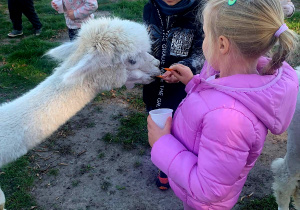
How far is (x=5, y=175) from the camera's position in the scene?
2365 mm

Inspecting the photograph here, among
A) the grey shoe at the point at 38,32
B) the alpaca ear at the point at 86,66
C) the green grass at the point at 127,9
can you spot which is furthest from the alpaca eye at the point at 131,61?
the grey shoe at the point at 38,32

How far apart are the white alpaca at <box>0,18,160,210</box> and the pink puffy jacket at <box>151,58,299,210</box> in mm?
781

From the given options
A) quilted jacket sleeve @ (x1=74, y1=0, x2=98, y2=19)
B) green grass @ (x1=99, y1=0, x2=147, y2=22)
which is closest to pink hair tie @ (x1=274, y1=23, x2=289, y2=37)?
quilted jacket sleeve @ (x1=74, y1=0, x2=98, y2=19)

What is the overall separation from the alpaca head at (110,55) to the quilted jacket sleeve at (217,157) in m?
0.86

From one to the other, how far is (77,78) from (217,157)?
96cm

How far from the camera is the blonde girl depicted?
2.98ft

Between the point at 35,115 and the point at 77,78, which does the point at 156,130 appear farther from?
the point at 35,115

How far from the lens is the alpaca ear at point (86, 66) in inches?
60.2

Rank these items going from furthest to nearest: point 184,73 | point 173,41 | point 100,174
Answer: point 100,174, point 173,41, point 184,73

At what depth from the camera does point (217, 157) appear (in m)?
0.93

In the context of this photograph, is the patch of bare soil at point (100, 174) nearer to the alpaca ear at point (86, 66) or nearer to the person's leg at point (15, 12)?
the alpaca ear at point (86, 66)

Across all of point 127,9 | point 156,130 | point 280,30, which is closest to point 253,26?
point 280,30

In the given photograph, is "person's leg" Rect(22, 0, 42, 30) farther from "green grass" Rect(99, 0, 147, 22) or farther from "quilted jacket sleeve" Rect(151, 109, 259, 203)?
"quilted jacket sleeve" Rect(151, 109, 259, 203)

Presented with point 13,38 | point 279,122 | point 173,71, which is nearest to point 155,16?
point 173,71
